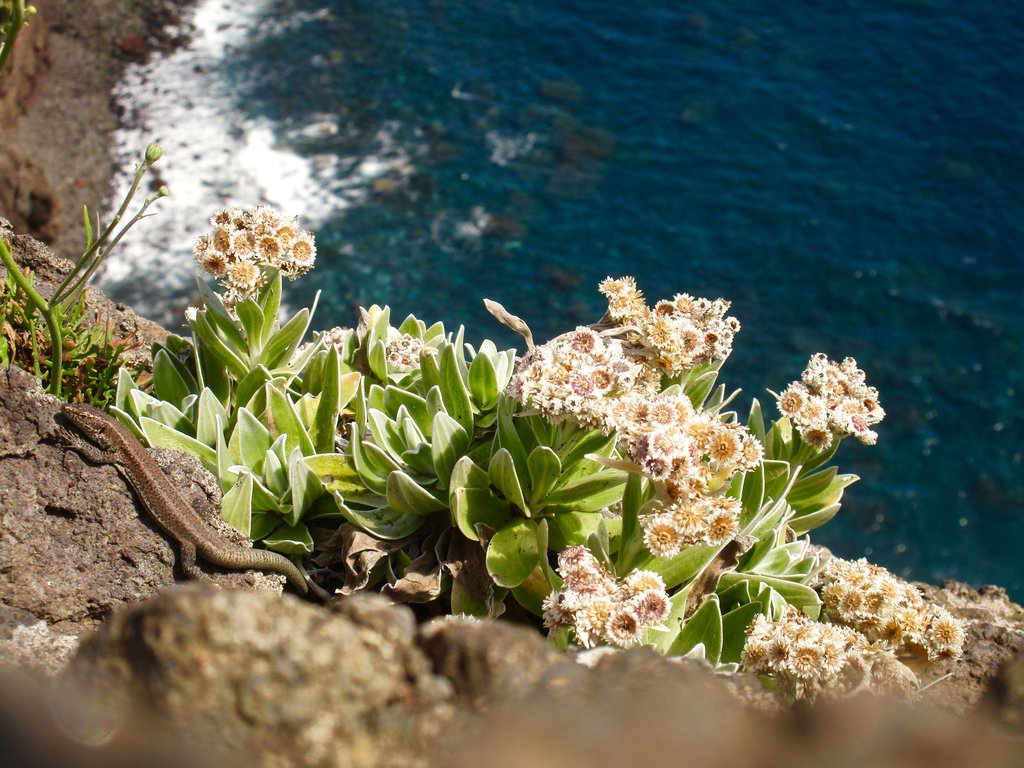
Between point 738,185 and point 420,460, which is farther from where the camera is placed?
point 738,185

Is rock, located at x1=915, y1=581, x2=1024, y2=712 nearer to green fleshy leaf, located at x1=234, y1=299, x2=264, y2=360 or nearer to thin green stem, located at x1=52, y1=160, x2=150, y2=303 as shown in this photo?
green fleshy leaf, located at x1=234, y1=299, x2=264, y2=360

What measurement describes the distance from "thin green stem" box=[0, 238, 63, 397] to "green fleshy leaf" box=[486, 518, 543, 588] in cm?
185

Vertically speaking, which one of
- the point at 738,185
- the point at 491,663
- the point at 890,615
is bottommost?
the point at 738,185

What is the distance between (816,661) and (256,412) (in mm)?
2614

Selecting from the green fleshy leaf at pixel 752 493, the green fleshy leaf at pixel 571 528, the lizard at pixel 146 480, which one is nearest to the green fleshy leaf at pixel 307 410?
the lizard at pixel 146 480

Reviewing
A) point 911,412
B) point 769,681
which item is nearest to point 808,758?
point 769,681

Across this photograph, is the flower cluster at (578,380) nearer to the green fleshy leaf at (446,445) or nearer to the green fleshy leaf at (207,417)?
the green fleshy leaf at (446,445)

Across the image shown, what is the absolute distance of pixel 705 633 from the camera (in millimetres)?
3533

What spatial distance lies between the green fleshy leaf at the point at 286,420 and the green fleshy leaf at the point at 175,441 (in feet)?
1.00

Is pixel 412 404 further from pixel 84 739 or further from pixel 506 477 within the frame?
pixel 84 739

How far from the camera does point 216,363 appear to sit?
4434 mm

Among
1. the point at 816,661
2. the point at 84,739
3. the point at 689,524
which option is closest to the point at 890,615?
the point at 816,661

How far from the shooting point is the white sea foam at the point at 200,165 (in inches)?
565

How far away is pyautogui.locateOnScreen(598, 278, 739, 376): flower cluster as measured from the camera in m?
3.65
